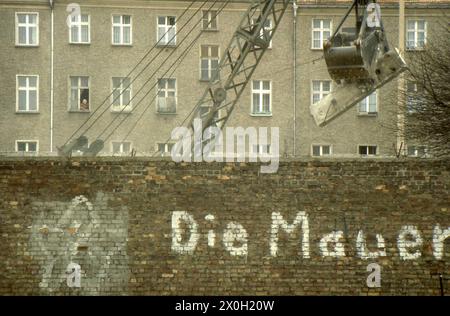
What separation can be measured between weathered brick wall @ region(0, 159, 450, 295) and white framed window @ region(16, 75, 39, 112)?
28.1 metres

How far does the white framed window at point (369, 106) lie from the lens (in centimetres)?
4612

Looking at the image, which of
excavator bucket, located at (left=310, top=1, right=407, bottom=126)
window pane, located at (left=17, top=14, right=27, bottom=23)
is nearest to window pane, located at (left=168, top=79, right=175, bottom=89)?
window pane, located at (left=17, top=14, right=27, bottom=23)

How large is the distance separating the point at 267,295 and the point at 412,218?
2868mm

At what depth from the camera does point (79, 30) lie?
151 feet

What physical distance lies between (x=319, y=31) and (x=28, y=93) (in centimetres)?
1316

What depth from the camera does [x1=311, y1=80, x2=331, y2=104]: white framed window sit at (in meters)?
46.4

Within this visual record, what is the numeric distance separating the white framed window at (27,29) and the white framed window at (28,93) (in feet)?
5.06

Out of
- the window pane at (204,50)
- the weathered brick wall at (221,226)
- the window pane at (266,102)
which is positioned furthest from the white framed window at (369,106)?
the weathered brick wall at (221,226)

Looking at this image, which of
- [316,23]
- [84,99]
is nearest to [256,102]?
[316,23]

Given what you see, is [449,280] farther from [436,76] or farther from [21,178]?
[436,76]

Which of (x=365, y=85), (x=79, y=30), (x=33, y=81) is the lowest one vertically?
(x=365, y=85)

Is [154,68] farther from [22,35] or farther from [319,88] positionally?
[319,88]

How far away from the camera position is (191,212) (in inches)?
714

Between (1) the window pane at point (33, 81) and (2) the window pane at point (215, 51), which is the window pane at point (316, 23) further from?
(1) the window pane at point (33, 81)
